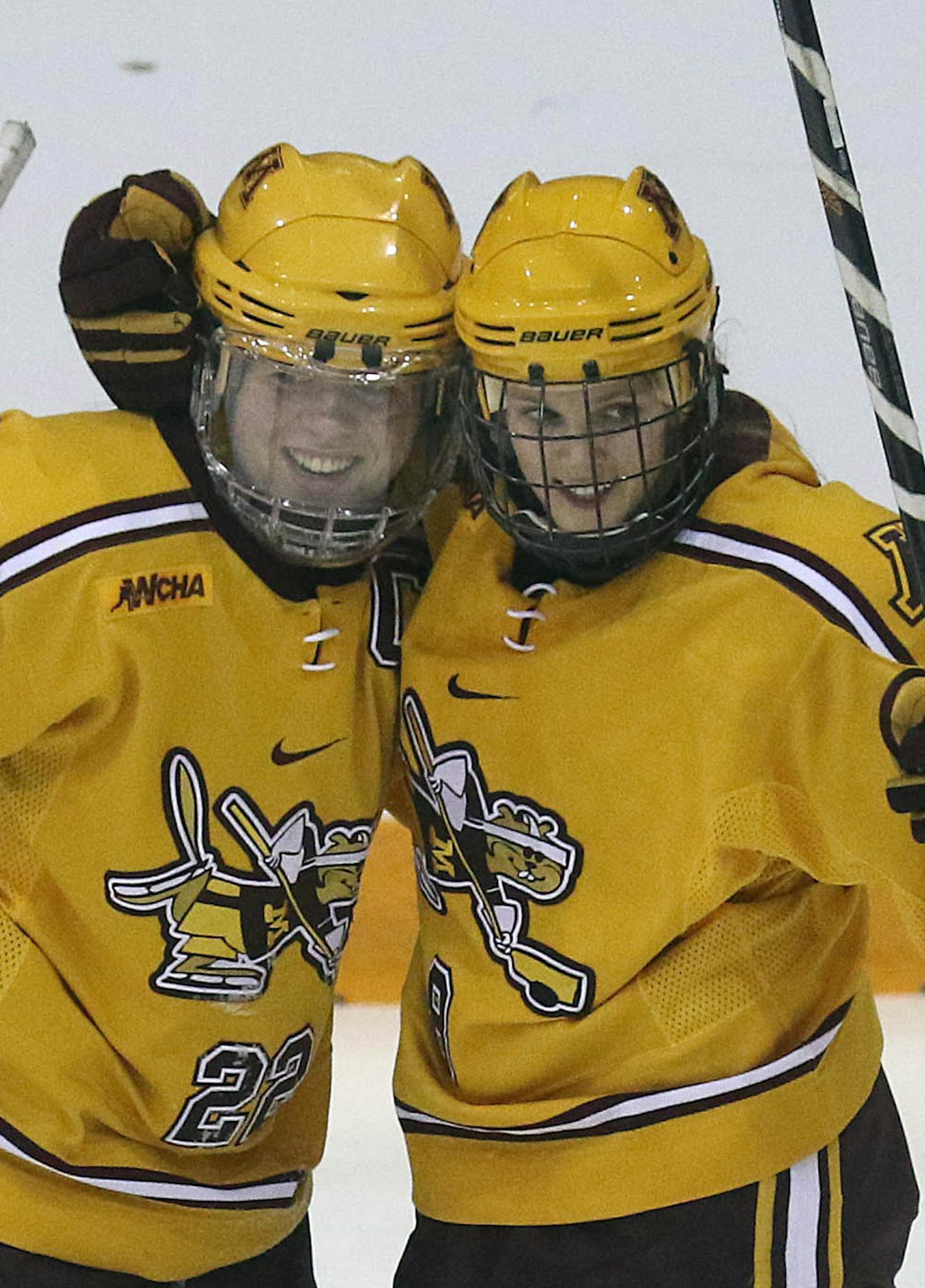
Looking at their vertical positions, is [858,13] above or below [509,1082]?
above

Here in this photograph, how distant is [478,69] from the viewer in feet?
8.73

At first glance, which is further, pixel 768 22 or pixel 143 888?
pixel 768 22

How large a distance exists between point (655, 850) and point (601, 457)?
0.93ft

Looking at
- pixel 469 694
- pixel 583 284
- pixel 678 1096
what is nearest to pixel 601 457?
pixel 583 284

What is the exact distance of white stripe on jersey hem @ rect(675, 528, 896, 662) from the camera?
1272 mm

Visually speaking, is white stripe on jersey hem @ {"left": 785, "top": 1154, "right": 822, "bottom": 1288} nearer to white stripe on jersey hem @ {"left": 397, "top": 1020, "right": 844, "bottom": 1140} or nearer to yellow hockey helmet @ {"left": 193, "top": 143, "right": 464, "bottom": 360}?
white stripe on jersey hem @ {"left": 397, "top": 1020, "right": 844, "bottom": 1140}

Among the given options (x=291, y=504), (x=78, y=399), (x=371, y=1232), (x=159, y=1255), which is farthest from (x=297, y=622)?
(x=78, y=399)

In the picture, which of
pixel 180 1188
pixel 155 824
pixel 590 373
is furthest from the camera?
pixel 180 1188

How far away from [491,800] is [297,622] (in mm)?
191

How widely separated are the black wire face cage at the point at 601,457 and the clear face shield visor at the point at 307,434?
0.23ft

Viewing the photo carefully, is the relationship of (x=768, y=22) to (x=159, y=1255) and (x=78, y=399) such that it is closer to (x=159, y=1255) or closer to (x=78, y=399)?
(x=78, y=399)

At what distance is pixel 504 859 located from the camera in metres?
1.44

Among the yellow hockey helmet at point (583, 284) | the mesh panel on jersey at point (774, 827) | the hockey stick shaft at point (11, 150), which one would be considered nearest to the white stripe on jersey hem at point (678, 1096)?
the mesh panel on jersey at point (774, 827)

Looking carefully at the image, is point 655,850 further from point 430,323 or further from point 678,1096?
point 430,323
